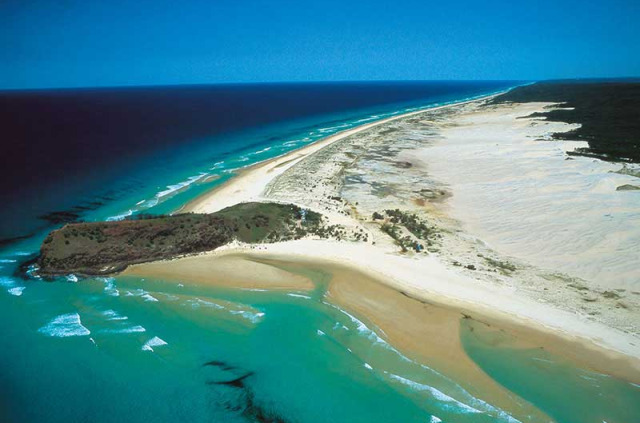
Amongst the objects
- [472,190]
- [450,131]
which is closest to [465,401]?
[472,190]

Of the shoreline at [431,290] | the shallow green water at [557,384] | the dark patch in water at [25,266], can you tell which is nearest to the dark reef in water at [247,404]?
the shoreline at [431,290]

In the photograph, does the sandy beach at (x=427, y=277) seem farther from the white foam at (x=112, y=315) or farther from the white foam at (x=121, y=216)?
the white foam at (x=121, y=216)

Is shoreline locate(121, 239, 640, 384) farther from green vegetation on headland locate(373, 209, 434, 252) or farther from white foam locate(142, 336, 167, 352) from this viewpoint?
white foam locate(142, 336, 167, 352)

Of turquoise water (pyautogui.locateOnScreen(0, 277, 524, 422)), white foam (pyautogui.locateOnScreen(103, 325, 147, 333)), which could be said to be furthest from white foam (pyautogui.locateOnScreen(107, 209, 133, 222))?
white foam (pyautogui.locateOnScreen(103, 325, 147, 333))

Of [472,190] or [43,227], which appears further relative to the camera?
[472,190]

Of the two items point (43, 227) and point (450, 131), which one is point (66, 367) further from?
point (450, 131)

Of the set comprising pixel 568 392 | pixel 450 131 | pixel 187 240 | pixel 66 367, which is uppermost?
pixel 450 131

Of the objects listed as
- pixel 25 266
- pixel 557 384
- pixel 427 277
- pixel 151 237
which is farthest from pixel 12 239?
pixel 557 384

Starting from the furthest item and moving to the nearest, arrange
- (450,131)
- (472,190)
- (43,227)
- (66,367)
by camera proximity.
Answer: (450,131) → (472,190) → (43,227) → (66,367)
